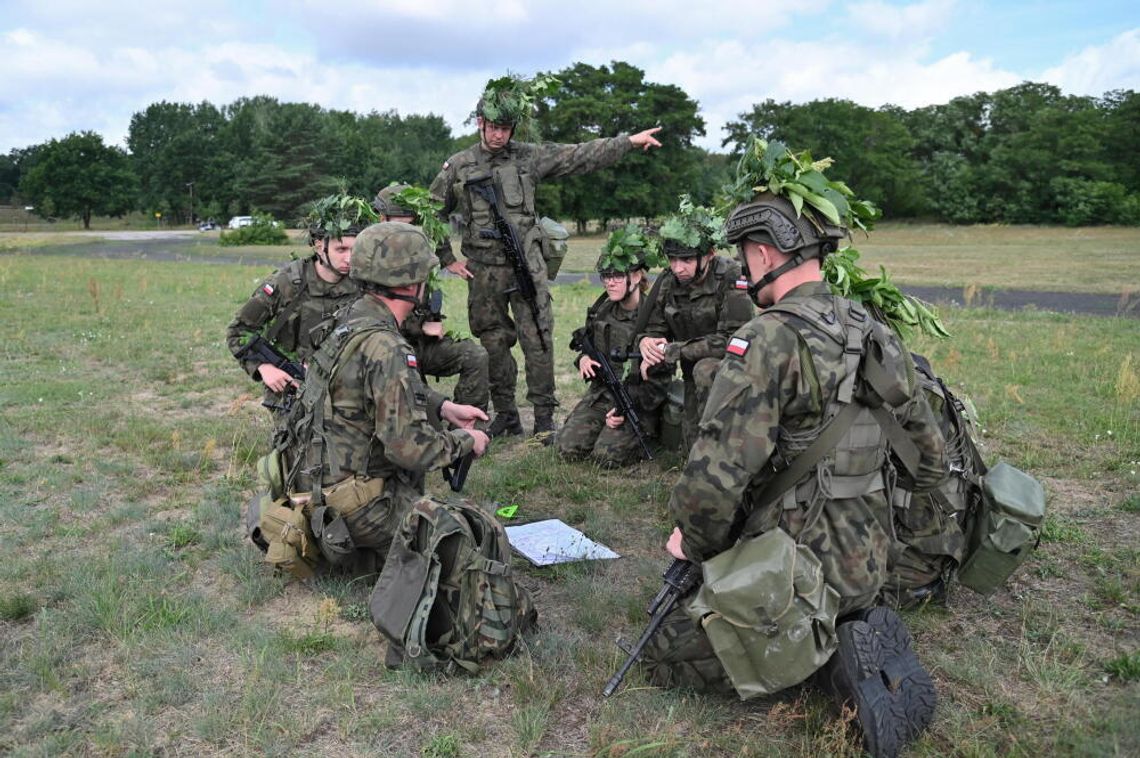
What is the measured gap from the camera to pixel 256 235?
43.8 metres

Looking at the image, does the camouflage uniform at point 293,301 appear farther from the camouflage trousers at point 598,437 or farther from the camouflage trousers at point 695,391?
the camouflage trousers at point 695,391

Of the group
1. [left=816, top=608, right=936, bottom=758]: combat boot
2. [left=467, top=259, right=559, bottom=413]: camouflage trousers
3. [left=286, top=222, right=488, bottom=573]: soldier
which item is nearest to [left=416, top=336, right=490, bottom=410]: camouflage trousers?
[left=467, top=259, right=559, bottom=413]: camouflage trousers

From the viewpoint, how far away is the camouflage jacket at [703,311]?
7.03 meters

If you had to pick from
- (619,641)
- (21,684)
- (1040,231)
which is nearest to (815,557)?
(619,641)

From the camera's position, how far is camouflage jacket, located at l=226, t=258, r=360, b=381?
719 cm

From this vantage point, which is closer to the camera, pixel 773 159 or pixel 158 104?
pixel 773 159

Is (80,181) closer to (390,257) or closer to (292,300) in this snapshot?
(292,300)

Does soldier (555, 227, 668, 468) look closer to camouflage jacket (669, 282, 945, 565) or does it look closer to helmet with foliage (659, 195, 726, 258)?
helmet with foliage (659, 195, 726, 258)

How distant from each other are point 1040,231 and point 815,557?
47.4 meters

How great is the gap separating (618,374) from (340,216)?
283cm

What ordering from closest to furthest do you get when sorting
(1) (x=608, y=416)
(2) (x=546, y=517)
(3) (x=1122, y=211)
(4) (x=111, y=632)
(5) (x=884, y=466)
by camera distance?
(5) (x=884, y=466)
(4) (x=111, y=632)
(2) (x=546, y=517)
(1) (x=608, y=416)
(3) (x=1122, y=211)

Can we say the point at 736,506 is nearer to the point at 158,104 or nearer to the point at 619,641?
the point at 619,641

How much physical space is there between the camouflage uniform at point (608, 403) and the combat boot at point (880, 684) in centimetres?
414

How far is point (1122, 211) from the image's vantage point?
145 ft
